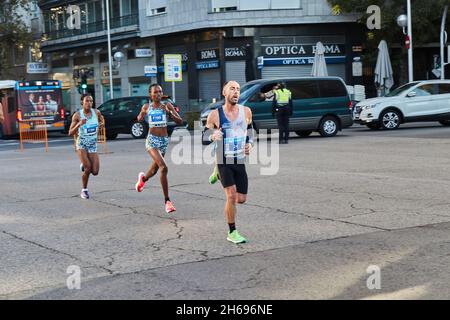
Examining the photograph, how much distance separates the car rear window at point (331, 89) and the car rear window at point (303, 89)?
0.21 metres

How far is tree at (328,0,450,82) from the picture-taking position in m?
34.4

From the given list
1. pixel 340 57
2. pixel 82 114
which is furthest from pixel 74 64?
pixel 82 114

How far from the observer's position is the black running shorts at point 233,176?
7.29 m

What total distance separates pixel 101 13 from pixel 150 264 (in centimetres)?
4180

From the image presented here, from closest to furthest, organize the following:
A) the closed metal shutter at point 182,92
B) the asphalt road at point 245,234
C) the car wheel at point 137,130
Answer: the asphalt road at point 245,234
the car wheel at point 137,130
the closed metal shutter at point 182,92

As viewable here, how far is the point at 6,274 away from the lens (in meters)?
6.31

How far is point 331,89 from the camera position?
73.9 ft

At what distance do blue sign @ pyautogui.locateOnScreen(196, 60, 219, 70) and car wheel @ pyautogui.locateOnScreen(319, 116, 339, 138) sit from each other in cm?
1636

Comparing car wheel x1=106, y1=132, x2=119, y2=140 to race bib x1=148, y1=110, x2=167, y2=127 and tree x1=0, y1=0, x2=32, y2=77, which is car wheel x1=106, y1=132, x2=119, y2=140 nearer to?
race bib x1=148, y1=110, x2=167, y2=127

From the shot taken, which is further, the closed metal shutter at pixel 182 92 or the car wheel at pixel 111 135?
the closed metal shutter at pixel 182 92

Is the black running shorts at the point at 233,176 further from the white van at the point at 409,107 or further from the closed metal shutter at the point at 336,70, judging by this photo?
the closed metal shutter at the point at 336,70

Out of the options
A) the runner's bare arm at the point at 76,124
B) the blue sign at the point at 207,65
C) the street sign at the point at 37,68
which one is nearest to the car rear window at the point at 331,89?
the runner's bare arm at the point at 76,124

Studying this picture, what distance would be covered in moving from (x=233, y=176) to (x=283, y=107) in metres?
13.0
